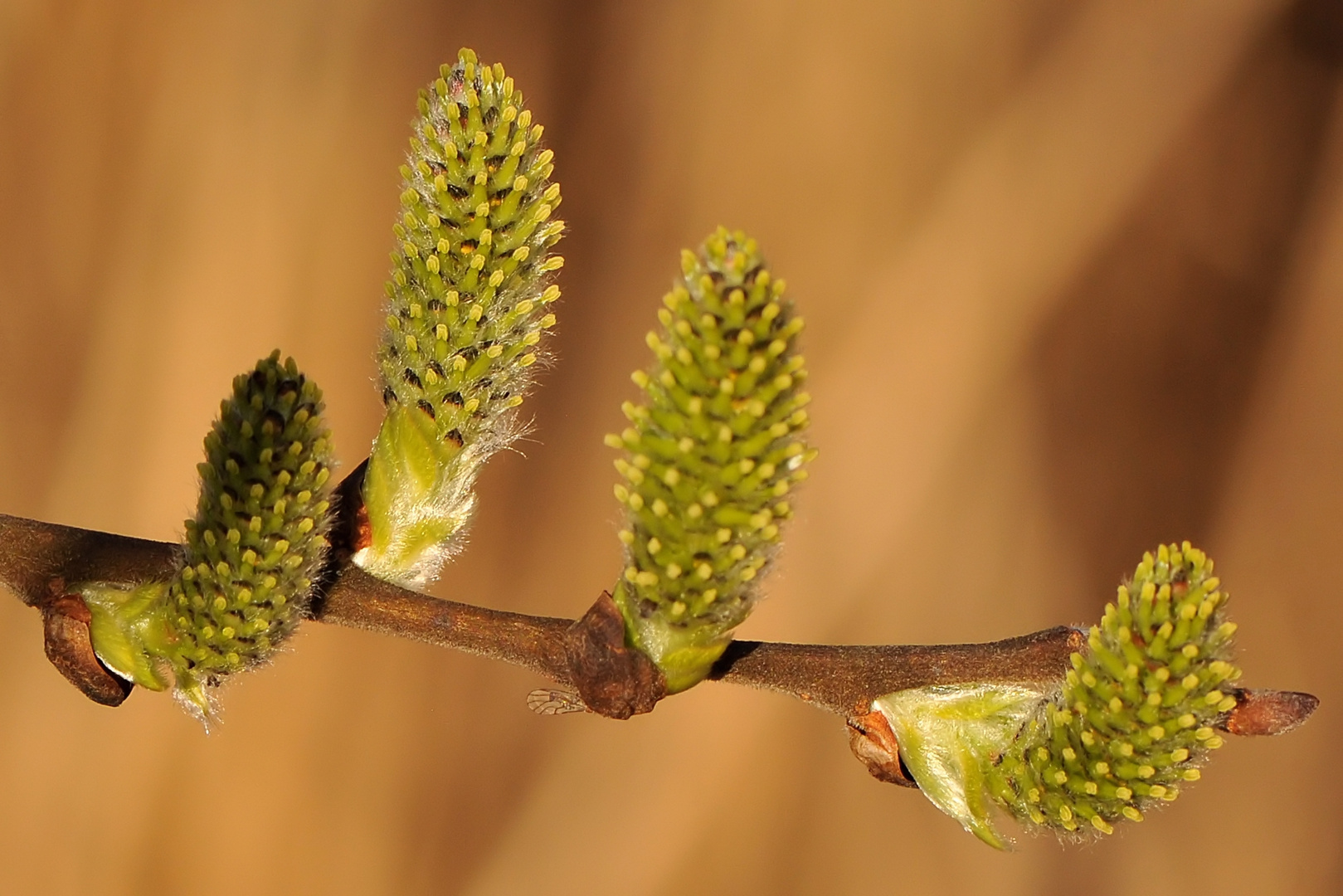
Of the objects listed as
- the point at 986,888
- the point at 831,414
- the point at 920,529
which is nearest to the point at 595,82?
the point at 831,414

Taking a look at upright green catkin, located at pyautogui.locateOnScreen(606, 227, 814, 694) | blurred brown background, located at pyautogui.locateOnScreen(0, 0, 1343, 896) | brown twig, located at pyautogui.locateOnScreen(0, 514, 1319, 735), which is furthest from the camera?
blurred brown background, located at pyautogui.locateOnScreen(0, 0, 1343, 896)

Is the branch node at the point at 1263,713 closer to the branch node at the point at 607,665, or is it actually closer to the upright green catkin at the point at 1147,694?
the upright green catkin at the point at 1147,694

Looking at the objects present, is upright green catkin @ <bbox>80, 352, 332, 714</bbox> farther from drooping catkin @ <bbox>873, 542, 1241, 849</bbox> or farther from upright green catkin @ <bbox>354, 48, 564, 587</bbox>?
drooping catkin @ <bbox>873, 542, 1241, 849</bbox>

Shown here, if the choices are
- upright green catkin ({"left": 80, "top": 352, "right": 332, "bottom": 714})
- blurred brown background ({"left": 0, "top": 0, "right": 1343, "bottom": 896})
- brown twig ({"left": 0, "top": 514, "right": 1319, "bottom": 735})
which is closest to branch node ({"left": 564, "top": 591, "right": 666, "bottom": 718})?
brown twig ({"left": 0, "top": 514, "right": 1319, "bottom": 735})

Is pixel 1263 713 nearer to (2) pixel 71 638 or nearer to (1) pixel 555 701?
(1) pixel 555 701

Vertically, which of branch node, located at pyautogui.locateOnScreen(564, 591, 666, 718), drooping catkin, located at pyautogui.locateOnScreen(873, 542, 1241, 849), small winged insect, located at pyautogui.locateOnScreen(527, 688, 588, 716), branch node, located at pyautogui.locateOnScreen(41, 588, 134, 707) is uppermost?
drooping catkin, located at pyautogui.locateOnScreen(873, 542, 1241, 849)

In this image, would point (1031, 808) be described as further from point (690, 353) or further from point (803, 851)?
point (803, 851)
